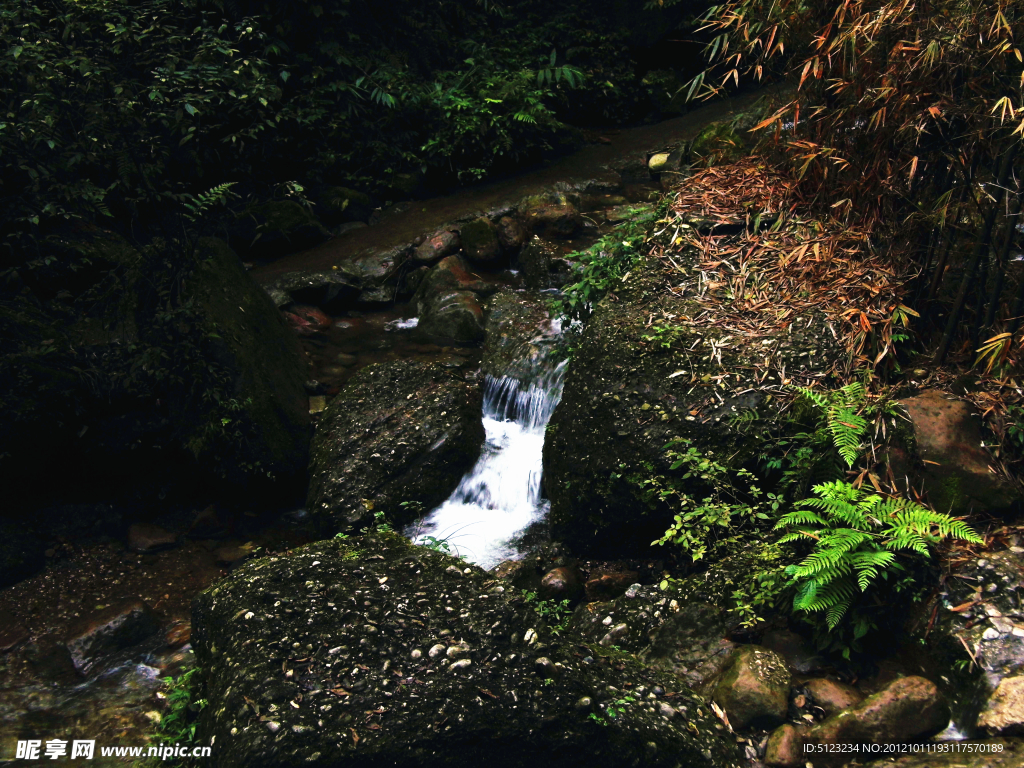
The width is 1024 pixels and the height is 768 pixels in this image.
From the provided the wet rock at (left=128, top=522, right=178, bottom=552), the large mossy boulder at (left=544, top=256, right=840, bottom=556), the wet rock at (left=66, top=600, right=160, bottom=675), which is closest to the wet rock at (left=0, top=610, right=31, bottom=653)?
the wet rock at (left=66, top=600, right=160, bottom=675)

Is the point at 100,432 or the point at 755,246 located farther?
the point at 100,432

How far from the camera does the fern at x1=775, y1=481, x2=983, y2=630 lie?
2.58 m

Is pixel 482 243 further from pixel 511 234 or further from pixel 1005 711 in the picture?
pixel 1005 711

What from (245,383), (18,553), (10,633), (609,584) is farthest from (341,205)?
(609,584)

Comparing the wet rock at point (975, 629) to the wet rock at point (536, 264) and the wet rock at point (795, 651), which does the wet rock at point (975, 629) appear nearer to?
the wet rock at point (795, 651)

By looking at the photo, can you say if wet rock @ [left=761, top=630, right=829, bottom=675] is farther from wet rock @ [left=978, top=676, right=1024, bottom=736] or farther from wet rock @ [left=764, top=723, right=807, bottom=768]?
wet rock @ [left=978, top=676, right=1024, bottom=736]

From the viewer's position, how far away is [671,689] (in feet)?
8.87

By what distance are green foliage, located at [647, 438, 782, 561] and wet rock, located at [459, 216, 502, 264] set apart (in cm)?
408

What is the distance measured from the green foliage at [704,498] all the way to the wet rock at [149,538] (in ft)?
10.7

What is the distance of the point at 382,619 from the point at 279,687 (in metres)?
0.47

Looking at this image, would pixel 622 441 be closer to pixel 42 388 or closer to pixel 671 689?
pixel 671 689

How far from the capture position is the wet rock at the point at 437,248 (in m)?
7.32

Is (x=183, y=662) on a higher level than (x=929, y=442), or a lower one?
lower

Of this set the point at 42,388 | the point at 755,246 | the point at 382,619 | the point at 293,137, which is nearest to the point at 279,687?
the point at 382,619
